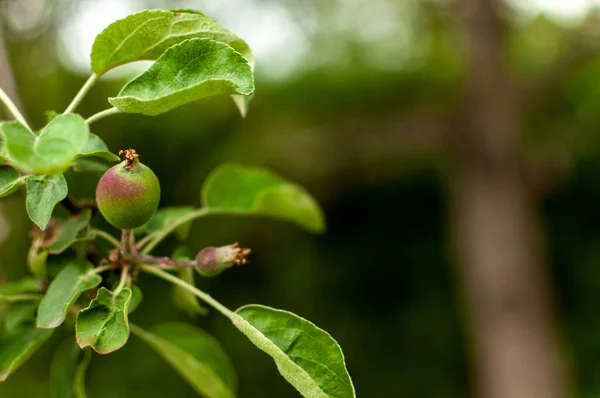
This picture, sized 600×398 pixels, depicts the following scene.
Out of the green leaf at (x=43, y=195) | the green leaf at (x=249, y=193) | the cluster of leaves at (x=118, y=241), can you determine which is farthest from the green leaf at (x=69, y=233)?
the green leaf at (x=249, y=193)

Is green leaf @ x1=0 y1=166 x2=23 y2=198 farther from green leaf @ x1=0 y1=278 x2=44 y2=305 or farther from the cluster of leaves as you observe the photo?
→ green leaf @ x1=0 y1=278 x2=44 y2=305

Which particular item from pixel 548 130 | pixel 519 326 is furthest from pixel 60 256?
pixel 548 130

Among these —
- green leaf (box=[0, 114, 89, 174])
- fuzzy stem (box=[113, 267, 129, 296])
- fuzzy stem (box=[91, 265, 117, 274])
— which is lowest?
fuzzy stem (box=[91, 265, 117, 274])

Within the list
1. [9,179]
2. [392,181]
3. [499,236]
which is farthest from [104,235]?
[392,181]

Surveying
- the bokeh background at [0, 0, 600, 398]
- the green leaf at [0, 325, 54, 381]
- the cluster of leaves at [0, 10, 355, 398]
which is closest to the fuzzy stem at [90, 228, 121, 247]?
the cluster of leaves at [0, 10, 355, 398]

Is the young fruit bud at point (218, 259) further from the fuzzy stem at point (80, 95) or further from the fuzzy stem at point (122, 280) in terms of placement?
the fuzzy stem at point (80, 95)

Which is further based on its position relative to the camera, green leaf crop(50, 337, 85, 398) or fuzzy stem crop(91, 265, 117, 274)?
green leaf crop(50, 337, 85, 398)

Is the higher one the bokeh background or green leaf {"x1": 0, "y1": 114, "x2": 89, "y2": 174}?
green leaf {"x1": 0, "y1": 114, "x2": 89, "y2": 174}
